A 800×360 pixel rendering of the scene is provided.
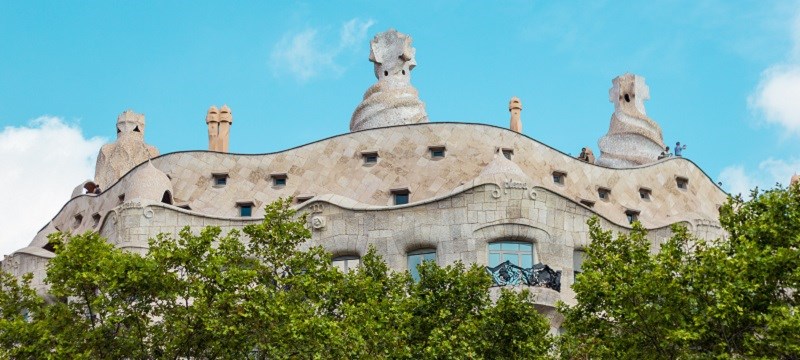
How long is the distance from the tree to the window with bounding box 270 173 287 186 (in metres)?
15.0

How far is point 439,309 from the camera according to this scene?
2872cm

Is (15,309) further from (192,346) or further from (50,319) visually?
(192,346)

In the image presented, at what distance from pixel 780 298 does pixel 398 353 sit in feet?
23.7

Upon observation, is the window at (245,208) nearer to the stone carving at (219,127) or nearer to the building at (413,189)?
the building at (413,189)

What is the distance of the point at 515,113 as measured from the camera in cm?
4325

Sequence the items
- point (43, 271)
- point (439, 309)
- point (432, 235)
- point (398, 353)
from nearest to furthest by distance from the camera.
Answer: point (398, 353) → point (439, 309) → point (432, 235) → point (43, 271)

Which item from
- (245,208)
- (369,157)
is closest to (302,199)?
(245,208)

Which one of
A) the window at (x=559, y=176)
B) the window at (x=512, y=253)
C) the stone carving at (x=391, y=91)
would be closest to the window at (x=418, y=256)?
the window at (x=512, y=253)

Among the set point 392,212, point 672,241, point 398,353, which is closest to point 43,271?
point 392,212

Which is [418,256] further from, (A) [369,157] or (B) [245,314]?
(B) [245,314]

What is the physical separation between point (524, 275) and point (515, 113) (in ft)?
33.2

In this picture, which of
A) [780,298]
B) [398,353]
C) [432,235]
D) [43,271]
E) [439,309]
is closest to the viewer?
[780,298]

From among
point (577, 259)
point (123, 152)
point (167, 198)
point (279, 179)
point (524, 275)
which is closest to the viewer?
point (524, 275)

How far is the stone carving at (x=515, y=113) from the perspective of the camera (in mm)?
43031
